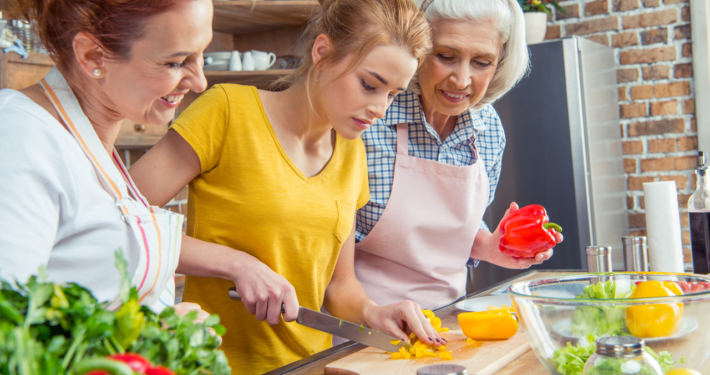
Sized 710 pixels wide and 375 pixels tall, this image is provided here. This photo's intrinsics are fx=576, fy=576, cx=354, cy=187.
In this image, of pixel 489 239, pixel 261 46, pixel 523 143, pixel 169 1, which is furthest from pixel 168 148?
pixel 523 143

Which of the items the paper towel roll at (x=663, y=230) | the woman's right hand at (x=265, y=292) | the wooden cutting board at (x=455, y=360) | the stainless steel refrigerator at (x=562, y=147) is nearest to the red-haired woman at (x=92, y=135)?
the woman's right hand at (x=265, y=292)

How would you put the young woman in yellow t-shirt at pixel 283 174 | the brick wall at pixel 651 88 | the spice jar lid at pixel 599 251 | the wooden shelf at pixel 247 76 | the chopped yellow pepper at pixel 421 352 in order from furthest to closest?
the brick wall at pixel 651 88 < the wooden shelf at pixel 247 76 < the spice jar lid at pixel 599 251 < the young woman in yellow t-shirt at pixel 283 174 < the chopped yellow pepper at pixel 421 352

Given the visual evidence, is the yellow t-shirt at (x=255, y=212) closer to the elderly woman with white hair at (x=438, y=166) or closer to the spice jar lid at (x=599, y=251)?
the elderly woman with white hair at (x=438, y=166)

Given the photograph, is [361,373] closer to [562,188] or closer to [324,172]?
[324,172]

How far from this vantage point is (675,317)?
0.67 metres

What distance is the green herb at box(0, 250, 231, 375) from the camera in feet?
1.15

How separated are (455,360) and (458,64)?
28.5 inches

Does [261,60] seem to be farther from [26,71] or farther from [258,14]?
[26,71]

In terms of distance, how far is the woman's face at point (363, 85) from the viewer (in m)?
1.11

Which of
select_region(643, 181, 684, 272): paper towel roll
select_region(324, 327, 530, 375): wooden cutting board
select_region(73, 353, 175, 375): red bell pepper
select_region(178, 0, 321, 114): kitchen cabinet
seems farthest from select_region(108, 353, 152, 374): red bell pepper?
select_region(178, 0, 321, 114): kitchen cabinet

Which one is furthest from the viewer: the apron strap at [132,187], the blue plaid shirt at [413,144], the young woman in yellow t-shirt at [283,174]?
the blue plaid shirt at [413,144]

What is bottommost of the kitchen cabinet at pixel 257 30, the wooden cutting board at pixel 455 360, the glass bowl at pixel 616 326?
the wooden cutting board at pixel 455 360

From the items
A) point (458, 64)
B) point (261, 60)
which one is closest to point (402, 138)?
point (458, 64)

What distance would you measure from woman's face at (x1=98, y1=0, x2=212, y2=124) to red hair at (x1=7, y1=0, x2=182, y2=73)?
0.03 feet
